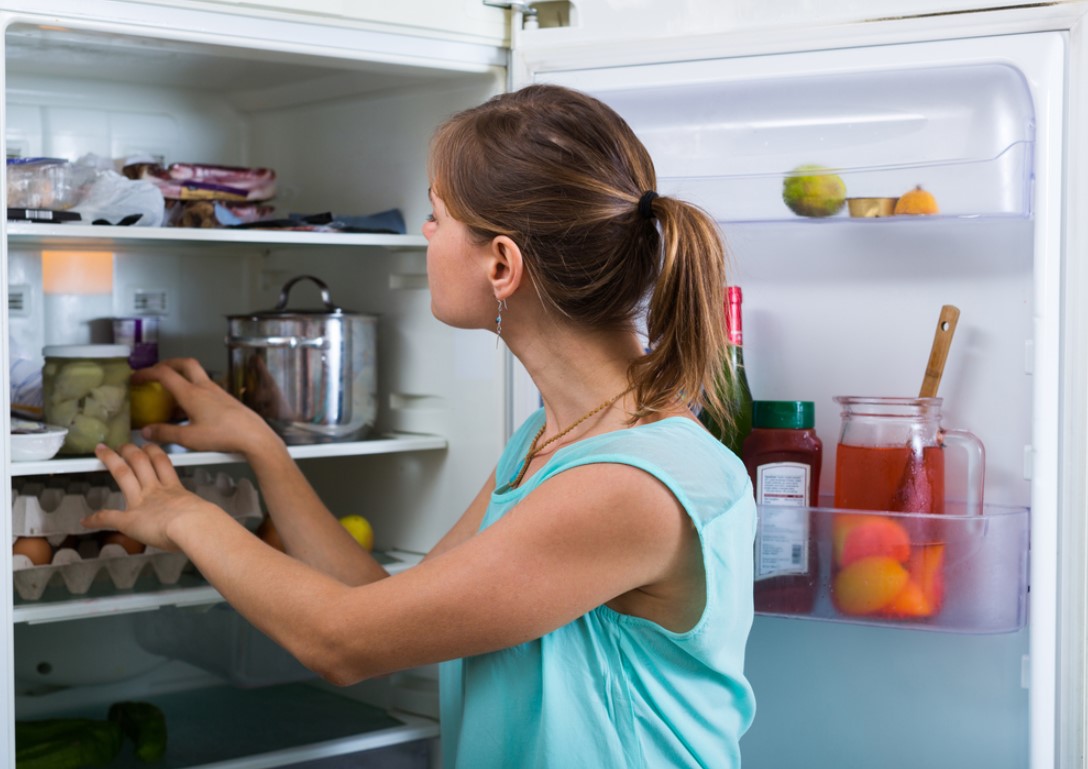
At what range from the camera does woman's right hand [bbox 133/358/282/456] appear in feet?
4.91

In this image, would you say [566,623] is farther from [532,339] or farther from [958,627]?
[958,627]

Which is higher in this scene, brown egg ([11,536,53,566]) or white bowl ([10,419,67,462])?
white bowl ([10,419,67,462])

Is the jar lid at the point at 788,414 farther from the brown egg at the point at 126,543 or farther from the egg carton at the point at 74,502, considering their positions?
the brown egg at the point at 126,543

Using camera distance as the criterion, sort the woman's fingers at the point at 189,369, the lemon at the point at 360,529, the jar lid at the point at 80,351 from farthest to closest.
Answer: the lemon at the point at 360,529
the woman's fingers at the point at 189,369
the jar lid at the point at 80,351

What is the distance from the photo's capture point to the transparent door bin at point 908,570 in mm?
1291

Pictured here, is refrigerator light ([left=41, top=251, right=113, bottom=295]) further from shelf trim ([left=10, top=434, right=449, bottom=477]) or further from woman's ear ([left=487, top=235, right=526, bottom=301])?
woman's ear ([left=487, top=235, right=526, bottom=301])

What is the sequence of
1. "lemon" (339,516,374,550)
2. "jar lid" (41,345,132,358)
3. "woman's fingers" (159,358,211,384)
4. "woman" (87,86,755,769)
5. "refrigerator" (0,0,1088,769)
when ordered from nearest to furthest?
"woman" (87,86,755,769)
"refrigerator" (0,0,1088,769)
"jar lid" (41,345,132,358)
"woman's fingers" (159,358,211,384)
"lemon" (339,516,374,550)

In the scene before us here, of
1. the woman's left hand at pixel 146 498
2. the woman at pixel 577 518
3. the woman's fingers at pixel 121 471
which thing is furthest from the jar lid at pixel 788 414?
the woman's fingers at pixel 121 471

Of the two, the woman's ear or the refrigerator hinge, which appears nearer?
the woman's ear

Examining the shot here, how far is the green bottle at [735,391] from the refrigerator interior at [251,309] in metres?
0.32

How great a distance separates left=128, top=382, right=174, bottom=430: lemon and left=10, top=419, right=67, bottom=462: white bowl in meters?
0.21

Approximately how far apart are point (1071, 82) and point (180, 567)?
3.96 ft

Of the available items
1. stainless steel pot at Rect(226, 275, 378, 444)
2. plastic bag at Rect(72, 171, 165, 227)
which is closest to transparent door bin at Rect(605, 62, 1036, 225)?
stainless steel pot at Rect(226, 275, 378, 444)

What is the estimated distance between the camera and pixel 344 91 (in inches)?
70.3
